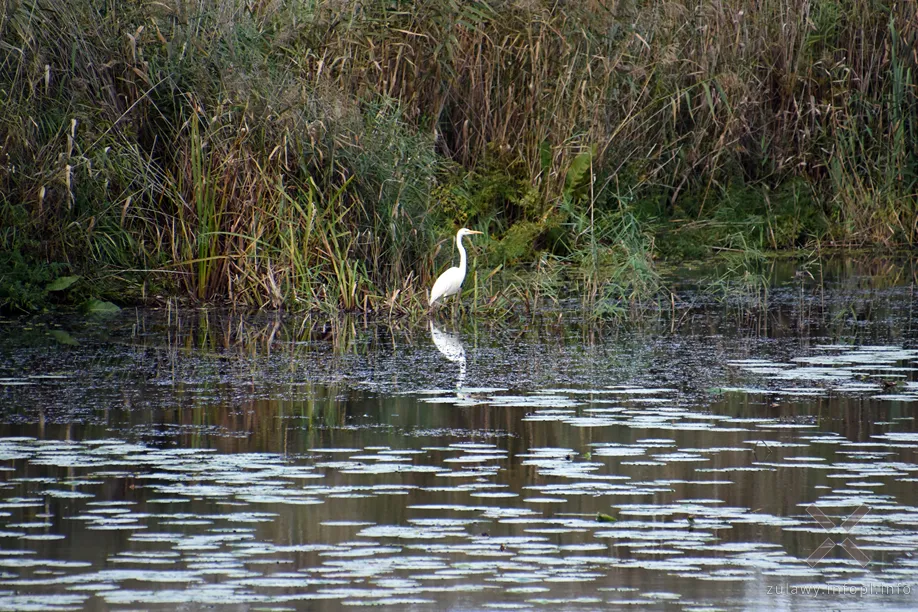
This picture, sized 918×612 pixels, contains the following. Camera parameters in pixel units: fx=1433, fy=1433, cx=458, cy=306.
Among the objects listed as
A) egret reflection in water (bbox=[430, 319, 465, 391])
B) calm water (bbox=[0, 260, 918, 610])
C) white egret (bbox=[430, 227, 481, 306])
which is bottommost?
calm water (bbox=[0, 260, 918, 610])

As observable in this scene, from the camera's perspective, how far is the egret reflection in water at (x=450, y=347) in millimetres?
6945

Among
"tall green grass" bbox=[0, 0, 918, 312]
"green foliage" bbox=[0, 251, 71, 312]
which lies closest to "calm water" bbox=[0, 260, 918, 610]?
"green foliage" bbox=[0, 251, 71, 312]

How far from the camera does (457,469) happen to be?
15.9 ft

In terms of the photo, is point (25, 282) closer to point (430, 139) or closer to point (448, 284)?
point (448, 284)

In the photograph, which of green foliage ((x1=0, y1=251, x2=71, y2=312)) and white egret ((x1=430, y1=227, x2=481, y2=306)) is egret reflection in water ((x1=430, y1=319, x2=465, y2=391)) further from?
green foliage ((x1=0, y1=251, x2=71, y2=312))

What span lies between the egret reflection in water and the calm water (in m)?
0.04

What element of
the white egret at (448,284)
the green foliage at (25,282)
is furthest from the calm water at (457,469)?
the green foliage at (25,282)

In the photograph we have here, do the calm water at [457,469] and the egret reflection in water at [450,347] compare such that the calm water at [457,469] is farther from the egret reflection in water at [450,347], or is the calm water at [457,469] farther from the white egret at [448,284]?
the white egret at [448,284]

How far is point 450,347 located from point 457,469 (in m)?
2.91

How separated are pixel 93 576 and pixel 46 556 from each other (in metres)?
0.24

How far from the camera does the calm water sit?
359 cm

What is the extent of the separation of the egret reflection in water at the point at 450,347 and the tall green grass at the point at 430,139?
59 cm

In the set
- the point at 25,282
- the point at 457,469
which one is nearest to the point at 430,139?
the point at 25,282

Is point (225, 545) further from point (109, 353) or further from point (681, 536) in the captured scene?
point (109, 353)
